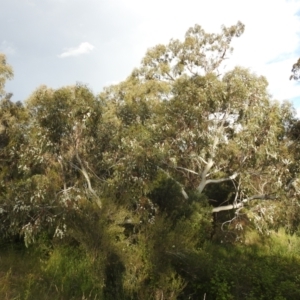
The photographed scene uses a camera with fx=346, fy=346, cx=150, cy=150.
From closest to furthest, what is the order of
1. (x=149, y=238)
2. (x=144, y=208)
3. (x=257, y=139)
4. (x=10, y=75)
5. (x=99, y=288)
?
(x=99, y=288), (x=149, y=238), (x=144, y=208), (x=257, y=139), (x=10, y=75)

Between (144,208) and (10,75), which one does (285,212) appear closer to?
(144,208)

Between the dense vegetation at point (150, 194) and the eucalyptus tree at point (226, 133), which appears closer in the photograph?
the dense vegetation at point (150, 194)

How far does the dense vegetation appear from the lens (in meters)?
6.96

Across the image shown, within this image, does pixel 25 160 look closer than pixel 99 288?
No

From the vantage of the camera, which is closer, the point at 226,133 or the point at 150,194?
the point at 150,194

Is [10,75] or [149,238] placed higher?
[10,75]

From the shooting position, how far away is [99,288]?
6340 mm

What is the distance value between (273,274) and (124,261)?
376 centimetres

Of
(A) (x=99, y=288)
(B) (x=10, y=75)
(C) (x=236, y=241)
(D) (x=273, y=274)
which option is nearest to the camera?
(A) (x=99, y=288)

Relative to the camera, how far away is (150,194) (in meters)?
10.9

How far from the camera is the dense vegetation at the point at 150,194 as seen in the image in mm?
6961

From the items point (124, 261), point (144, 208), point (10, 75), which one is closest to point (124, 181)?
point (144, 208)

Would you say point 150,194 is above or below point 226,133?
below

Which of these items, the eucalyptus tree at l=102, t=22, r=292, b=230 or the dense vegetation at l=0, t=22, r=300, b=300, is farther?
the eucalyptus tree at l=102, t=22, r=292, b=230
